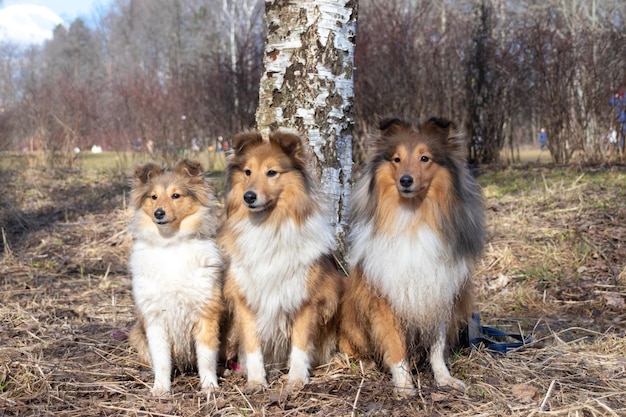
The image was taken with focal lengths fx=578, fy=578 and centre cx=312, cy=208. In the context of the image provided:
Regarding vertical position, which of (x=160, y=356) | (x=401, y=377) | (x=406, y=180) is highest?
(x=406, y=180)

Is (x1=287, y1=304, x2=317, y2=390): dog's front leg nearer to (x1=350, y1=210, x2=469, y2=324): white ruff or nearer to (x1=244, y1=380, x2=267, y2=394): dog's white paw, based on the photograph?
(x1=244, y1=380, x2=267, y2=394): dog's white paw

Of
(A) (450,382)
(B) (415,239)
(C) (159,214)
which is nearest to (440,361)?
(A) (450,382)

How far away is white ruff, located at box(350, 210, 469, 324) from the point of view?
135 inches

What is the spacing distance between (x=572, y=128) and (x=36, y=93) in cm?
1330

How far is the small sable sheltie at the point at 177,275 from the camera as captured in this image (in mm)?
3590

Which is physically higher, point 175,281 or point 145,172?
point 145,172

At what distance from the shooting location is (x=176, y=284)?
358cm

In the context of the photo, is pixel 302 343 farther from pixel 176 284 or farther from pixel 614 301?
pixel 614 301

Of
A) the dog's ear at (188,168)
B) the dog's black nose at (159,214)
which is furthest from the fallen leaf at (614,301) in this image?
the dog's black nose at (159,214)

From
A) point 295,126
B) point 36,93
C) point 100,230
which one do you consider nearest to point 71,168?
point 36,93

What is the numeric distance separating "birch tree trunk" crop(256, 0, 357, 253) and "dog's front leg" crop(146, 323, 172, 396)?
1765 millimetres

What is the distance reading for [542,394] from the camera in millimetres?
3307

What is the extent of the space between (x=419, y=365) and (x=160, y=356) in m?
1.66

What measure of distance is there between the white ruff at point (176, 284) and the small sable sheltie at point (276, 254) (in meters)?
0.15
